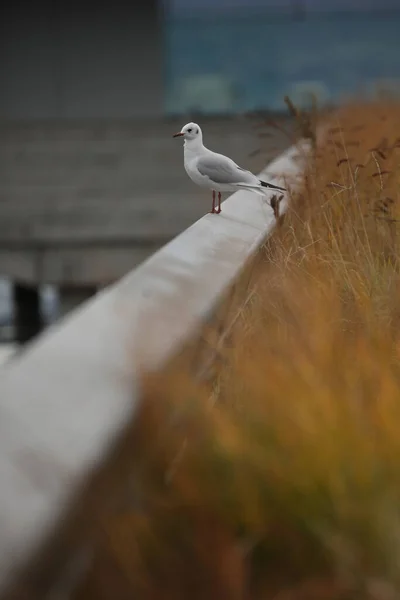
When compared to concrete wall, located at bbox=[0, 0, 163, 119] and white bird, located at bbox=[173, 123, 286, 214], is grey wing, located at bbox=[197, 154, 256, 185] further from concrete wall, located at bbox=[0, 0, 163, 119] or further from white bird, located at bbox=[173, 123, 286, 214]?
concrete wall, located at bbox=[0, 0, 163, 119]

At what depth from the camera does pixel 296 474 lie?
1.20m

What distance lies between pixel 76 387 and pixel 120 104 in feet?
45.8

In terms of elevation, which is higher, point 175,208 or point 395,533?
point 395,533

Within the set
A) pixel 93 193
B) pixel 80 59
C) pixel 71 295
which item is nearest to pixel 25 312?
pixel 71 295

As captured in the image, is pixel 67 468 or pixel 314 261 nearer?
pixel 67 468

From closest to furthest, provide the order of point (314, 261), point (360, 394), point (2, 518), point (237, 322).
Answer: point (2, 518), point (360, 394), point (237, 322), point (314, 261)

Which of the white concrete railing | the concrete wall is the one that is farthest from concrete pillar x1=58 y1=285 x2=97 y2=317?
the white concrete railing

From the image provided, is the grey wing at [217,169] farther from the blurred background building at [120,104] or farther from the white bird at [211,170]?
the blurred background building at [120,104]

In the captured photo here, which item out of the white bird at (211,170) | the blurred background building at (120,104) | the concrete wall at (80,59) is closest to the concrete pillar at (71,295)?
the blurred background building at (120,104)

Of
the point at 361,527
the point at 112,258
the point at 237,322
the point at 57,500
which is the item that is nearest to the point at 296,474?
the point at 361,527

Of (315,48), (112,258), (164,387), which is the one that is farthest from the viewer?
(315,48)

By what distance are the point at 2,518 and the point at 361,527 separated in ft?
1.34

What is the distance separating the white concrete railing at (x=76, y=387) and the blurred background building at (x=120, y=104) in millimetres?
10421

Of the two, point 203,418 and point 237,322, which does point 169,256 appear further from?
point 203,418
